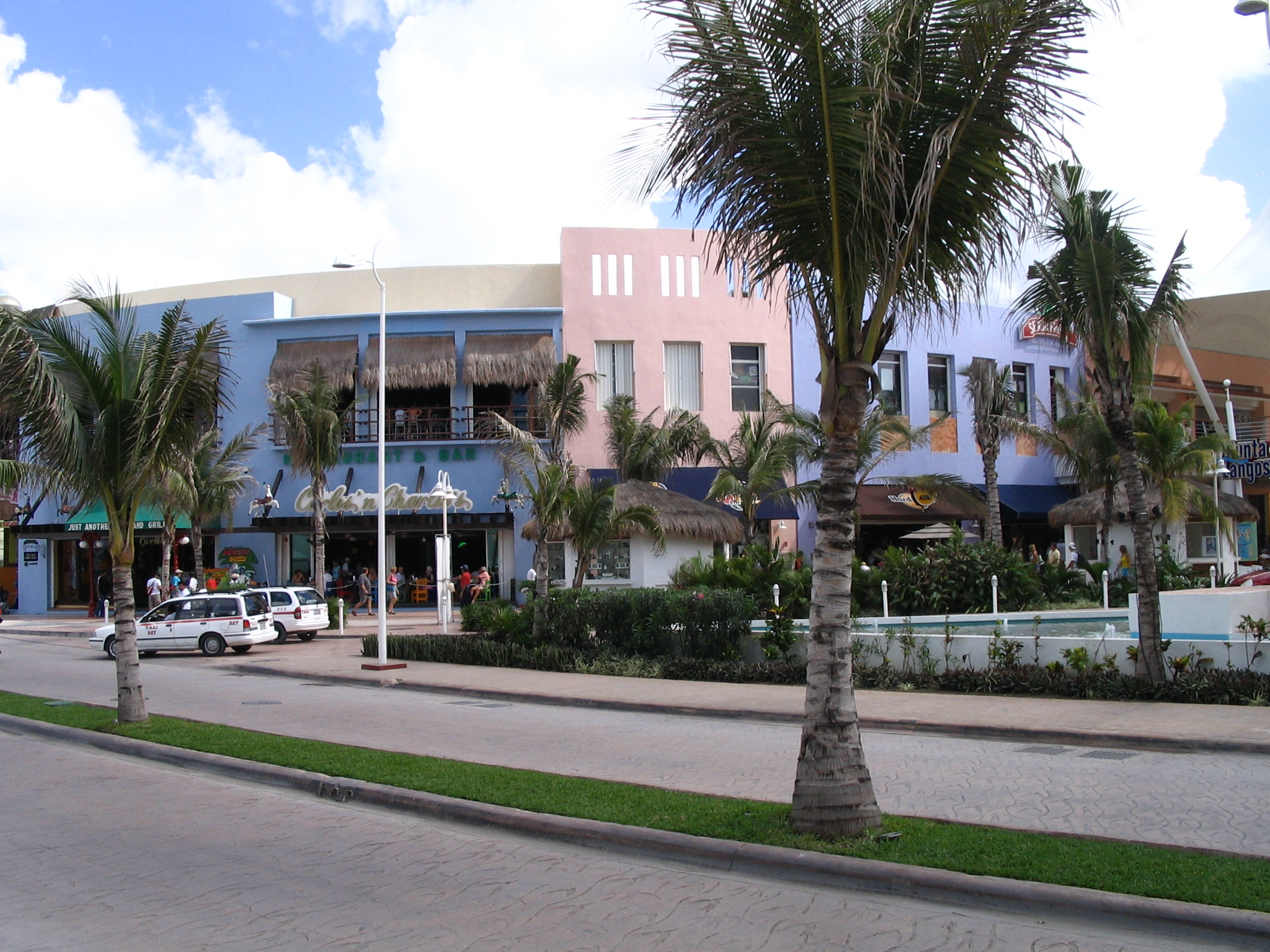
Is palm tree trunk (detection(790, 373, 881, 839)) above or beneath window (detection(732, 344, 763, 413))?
beneath

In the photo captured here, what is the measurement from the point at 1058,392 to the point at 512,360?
781 inches

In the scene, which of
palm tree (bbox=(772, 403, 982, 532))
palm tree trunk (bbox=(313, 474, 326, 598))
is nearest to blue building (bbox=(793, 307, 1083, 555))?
palm tree (bbox=(772, 403, 982, 532))

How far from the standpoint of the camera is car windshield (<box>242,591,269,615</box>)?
1027 inches

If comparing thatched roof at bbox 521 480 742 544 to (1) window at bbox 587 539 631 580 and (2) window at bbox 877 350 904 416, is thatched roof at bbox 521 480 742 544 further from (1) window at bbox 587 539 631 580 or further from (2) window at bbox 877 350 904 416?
(2) window at bbox 877 350 904 416

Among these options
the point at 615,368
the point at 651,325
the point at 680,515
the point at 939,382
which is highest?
the point at 651,325

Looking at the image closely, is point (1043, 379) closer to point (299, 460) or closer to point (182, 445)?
point (299, 460)

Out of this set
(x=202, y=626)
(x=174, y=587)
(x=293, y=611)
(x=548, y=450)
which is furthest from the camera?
(x=548, y=450)

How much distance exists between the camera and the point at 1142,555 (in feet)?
44.7

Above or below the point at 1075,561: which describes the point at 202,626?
below

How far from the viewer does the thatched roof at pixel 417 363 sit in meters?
34.9

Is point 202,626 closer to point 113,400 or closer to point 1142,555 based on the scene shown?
point 113,400

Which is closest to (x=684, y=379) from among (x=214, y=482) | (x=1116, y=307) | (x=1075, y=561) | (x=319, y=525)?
(x=319, y=525)

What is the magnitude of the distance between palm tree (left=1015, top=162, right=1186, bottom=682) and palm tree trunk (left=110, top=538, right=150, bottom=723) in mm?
12241

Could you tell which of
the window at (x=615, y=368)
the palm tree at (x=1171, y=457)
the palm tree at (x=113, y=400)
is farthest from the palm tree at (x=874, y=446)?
the palm tree at (x=113, y=400)
